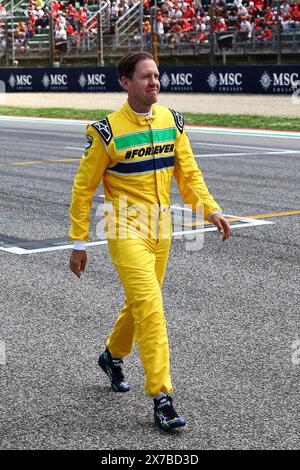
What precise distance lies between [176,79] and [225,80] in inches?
109

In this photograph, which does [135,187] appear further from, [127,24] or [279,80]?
[127,24]

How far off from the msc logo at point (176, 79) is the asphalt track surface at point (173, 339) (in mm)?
18541

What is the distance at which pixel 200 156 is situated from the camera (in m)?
18.2

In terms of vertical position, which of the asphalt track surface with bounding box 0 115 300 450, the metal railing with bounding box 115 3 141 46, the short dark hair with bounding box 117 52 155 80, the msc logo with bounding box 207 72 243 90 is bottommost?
the msc logo with bounding box 207 72 243 90

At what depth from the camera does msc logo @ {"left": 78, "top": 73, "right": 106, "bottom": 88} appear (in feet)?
111

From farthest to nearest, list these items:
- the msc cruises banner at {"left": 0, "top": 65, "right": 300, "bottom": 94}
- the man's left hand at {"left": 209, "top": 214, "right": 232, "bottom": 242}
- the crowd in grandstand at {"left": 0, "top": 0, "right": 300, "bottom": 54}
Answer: the crowd in grandstand at {"left": 0, "top": 0, "right": 300, "bottom": 54}
the msc cruises banner at {"left": 0, "top": 65, "right": 300, "bottom": 94}
the man's left hand at {"left": 209, "top": 214, "right": 232, "bottom": 242}

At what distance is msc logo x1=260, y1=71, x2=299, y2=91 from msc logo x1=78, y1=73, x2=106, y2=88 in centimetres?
844

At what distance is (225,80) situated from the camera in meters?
28.6

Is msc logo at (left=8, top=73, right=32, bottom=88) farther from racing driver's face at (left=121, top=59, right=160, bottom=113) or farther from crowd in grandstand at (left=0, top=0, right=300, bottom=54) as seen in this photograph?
racing driver's face at (left=121, top=59, right=160, bottom=113)

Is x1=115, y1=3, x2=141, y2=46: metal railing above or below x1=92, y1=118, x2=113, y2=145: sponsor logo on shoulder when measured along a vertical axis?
below

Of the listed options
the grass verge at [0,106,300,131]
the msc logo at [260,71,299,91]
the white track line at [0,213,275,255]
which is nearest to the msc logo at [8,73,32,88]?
the grass verge at [0,106,300,131]

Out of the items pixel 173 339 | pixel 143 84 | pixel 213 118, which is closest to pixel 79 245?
pixel 143 84

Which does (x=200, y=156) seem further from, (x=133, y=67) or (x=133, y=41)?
(x=133, y=41)

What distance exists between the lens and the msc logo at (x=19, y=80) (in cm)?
3819
